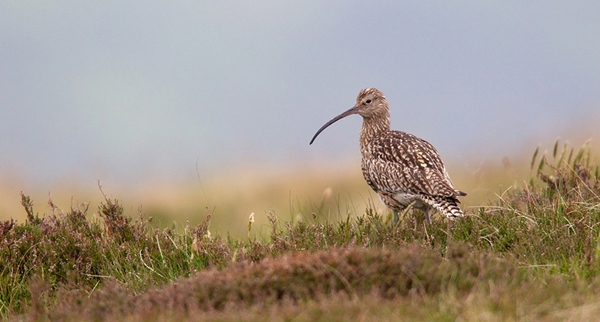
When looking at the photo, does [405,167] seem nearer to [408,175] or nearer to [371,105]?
[408,175]

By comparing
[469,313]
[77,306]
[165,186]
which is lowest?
[469,313]

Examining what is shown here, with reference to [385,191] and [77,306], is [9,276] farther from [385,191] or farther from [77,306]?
[385,191]

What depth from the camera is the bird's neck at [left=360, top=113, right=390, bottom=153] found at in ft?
32.2

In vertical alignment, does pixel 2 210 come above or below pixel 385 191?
above

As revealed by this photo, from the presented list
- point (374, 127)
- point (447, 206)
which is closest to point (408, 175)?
point (447, 206)

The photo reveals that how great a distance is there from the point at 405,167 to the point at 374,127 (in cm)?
154

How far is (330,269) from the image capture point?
5.18m

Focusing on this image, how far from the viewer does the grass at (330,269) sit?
4.61 meters

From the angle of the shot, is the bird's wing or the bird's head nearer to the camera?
the bird's wing

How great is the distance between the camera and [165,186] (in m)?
18.6

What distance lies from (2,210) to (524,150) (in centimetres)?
1107

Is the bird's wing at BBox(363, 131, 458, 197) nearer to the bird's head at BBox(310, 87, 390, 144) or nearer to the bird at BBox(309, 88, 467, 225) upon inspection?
the bird at BBox(309, 88, 467, 225)

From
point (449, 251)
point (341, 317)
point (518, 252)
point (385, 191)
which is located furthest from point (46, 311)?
point (385, 191)

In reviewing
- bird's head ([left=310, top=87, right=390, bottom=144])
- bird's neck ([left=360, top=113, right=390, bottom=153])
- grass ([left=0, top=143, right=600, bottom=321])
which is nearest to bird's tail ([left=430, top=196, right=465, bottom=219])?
grass ([left=0, top=143, right=600, bottom=321])
